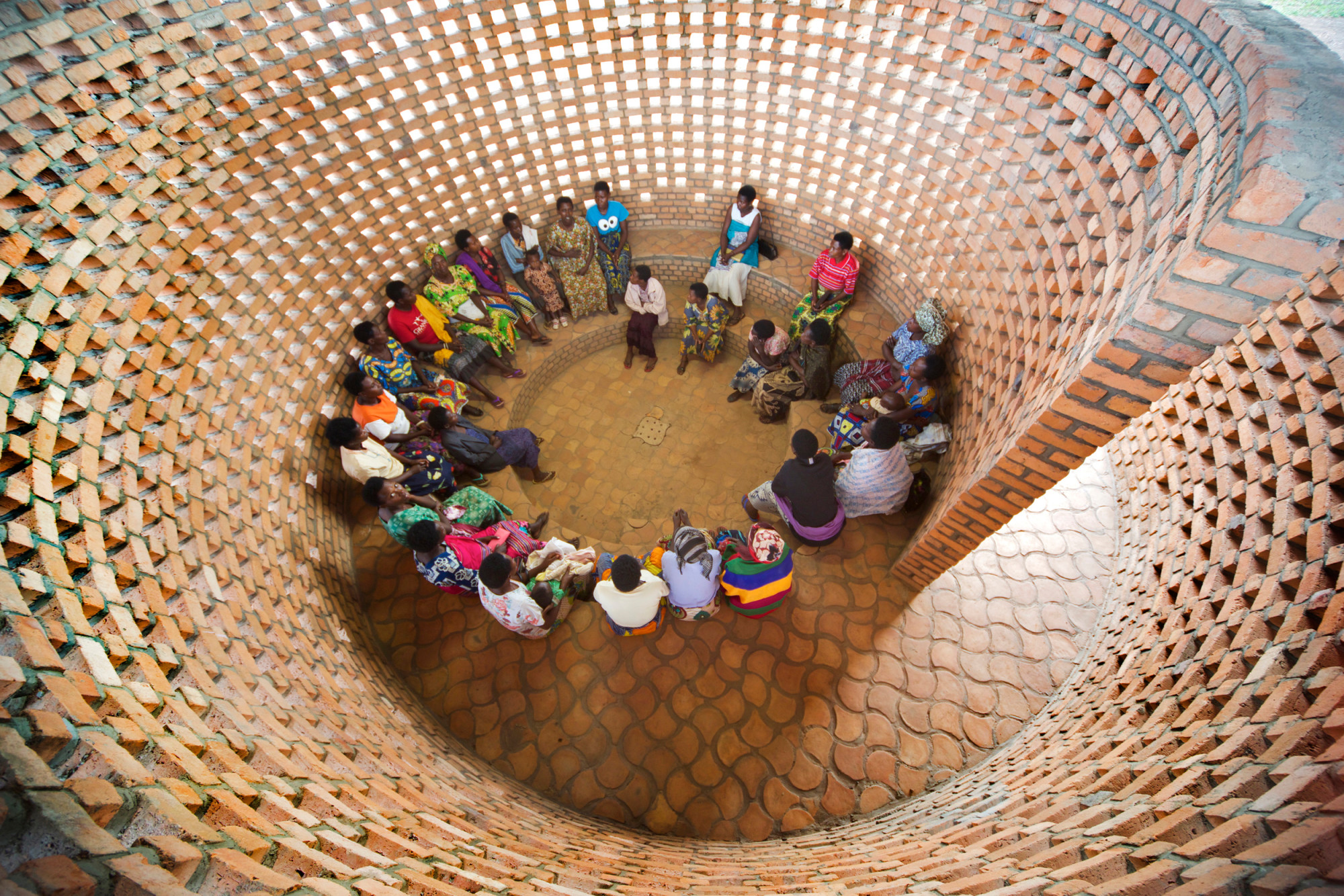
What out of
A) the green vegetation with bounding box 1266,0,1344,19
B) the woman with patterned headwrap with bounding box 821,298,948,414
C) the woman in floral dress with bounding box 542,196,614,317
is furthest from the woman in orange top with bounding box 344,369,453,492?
the green vegetation with bounding box 1266,0,1344,19

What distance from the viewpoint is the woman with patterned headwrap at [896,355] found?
434 cm

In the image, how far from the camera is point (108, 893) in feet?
3.75

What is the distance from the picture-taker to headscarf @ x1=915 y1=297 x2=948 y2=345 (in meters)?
4.31

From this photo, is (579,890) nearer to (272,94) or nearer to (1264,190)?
(1264,190)

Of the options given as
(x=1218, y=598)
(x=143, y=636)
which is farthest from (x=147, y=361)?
(x=1218, y=598)

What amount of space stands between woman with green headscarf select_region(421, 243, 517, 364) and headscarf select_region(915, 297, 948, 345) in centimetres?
404

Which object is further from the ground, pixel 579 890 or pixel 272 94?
pixel 272 94

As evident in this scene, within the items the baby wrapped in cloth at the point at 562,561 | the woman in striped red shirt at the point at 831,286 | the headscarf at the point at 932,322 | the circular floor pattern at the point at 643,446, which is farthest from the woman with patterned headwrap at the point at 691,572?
the woman in striped red shirt at the point at 831,286

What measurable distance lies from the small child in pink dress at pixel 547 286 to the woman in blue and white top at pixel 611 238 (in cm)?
55

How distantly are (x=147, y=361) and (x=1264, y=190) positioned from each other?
4759mm

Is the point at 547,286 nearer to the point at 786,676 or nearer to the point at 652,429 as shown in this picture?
the point at 652,429

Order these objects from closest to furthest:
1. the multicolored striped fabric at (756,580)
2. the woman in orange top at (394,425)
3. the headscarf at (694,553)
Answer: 1. the headscarf at (694,553)
2. the multicolored striped fabric at (756,580)
3. the woman in orange top at (394,425)

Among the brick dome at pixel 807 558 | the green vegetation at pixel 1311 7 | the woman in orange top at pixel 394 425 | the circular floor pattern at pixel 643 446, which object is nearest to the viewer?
the brick dome at pixel 807 558

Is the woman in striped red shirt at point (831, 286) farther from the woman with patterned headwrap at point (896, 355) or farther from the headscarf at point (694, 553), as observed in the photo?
the headscarf at point (694, 553)
